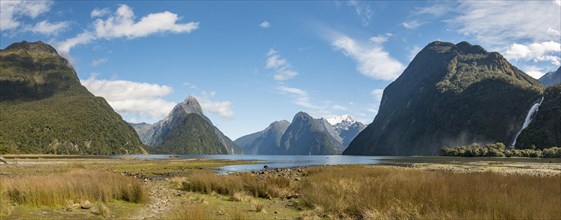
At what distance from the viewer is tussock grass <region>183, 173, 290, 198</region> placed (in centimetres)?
2280

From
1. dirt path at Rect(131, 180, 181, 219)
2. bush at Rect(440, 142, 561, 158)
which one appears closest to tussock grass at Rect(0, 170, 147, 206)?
dirt path at Rect(131, 180, 181, 219)

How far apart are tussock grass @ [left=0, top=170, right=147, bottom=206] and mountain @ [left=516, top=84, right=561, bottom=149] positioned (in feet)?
610

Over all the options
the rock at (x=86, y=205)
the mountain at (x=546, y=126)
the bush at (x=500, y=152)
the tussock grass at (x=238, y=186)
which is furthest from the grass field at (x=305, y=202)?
the mountain at (x=546, y=126)

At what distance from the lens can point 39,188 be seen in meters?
16.3

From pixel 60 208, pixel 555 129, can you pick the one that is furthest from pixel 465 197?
pixel 555 129

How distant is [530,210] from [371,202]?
554 centimetres

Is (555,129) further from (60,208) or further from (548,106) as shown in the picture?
(60,208)

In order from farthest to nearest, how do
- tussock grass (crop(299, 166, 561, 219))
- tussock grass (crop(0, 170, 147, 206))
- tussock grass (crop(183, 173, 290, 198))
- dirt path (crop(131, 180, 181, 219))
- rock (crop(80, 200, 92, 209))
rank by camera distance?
1. tussock grass (crop(183, 173, 290, 198))
2. tussock grass (crop(0, 170, 147, 206))
3. rock (crop(80, 200, 92, 209))
4. dirt path (crop(131, 180, 181, 219))
5. tussock grass (crop(299, 166, 561, 219))

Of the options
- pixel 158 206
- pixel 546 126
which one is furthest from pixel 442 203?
pixel 546 126

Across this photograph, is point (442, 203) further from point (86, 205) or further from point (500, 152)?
point (500, 152)

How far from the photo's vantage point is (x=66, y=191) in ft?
55.2

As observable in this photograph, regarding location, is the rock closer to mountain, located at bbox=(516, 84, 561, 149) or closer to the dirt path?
the dirt path

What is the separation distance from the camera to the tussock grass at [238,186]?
74.8ft

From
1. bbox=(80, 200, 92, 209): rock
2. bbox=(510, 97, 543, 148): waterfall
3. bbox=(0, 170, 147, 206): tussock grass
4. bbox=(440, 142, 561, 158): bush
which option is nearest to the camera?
bbox=(80, 200, 92, 209): rock
